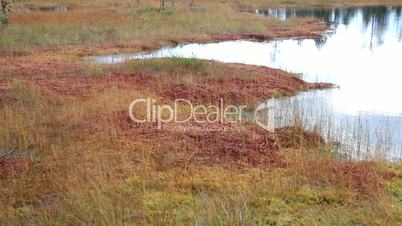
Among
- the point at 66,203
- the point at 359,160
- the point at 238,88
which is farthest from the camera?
the point at 238,88

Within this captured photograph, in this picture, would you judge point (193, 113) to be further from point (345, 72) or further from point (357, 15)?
point (357, 15)

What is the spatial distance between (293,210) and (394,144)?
4881 millimetres

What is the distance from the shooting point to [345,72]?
19000 mm

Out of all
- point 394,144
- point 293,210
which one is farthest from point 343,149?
point 293,210

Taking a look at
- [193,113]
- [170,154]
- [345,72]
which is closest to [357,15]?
[345,72]

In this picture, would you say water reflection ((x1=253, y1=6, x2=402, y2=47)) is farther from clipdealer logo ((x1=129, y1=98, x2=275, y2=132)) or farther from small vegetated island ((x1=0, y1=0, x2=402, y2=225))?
clipdealer logo ((x1=129, y1=98, x2=275, y2=132))

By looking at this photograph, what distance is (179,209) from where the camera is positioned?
607 cm

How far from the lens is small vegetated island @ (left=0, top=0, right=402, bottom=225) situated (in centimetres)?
585

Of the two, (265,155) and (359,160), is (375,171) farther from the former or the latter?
(265,155)

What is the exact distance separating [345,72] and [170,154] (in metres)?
12.8

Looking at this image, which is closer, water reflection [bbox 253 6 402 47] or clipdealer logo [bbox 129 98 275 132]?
clipdealer logo [bbox 129 98 275 132]

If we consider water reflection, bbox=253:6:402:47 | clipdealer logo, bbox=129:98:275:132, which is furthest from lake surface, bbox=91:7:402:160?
clipdealer logo, bbox=129:98:275:132

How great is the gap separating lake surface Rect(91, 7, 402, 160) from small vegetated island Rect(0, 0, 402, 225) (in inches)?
21.6

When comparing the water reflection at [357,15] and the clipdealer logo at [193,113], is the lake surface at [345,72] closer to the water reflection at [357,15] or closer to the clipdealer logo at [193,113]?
the water reflection at [357,15]
